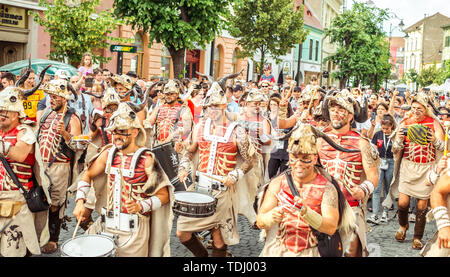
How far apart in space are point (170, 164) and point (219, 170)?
0.73 m

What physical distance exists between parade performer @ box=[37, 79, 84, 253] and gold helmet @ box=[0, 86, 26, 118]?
128cm

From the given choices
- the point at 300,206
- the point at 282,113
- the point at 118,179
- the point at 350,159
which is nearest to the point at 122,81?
the point at 282,113

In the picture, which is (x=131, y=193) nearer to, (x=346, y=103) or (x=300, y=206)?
(x=300, y=206)

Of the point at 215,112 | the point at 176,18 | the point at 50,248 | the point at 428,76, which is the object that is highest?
the point at 428,76

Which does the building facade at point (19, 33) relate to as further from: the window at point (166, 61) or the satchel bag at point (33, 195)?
the satchel bag at point (33, 195)

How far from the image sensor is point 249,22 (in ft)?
95.6

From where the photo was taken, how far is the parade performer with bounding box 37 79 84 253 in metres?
6.69

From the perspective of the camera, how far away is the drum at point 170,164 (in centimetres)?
643

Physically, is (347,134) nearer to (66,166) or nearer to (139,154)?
(139,154)

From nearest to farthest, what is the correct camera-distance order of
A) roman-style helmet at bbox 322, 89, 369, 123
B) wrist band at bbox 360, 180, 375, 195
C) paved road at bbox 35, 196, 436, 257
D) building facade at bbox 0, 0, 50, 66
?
1. wrist band at bbox 360, 180, 375, 195
2. roman-style helmet at bbox 322, 89, 369, 123
3. paved road at bbox 35, 196, 436, 257
4. building facade at bbox 0, 0, 50, 66

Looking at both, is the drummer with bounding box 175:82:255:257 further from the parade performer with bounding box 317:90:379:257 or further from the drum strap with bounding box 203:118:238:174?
the parade performer with bounding box 317:90:379:257

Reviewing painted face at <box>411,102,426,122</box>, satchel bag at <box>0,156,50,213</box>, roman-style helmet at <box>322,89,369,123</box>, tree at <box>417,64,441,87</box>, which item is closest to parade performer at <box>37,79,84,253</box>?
satchel bag at <box>0,156,50,213</box>

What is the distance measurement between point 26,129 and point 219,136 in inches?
84.3

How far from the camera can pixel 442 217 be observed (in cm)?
441
